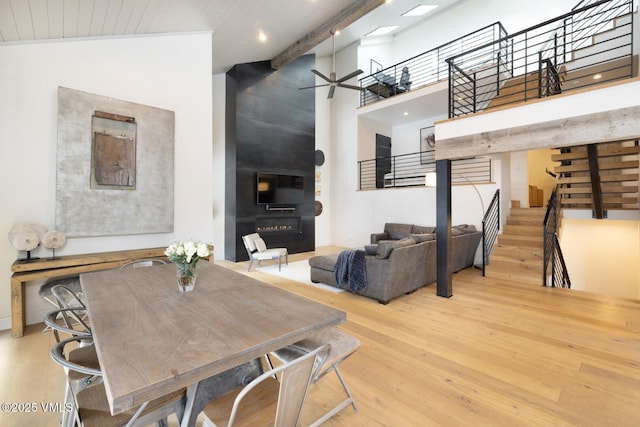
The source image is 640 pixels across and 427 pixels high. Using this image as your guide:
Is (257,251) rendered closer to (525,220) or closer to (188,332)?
(188,332)

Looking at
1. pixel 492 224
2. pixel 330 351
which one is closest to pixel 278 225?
pixel 492 224

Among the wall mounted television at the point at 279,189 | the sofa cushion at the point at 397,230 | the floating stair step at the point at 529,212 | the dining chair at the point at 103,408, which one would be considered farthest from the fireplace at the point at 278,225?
the dining chair at the point at 103,408

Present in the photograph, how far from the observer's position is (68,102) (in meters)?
3.25

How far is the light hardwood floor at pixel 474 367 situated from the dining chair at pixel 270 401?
64cm

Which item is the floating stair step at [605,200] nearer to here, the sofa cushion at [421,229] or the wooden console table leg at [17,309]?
the sofa cushion at [421,229]

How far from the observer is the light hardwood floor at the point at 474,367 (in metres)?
1.80

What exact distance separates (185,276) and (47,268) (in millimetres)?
2314

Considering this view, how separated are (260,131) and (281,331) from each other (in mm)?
6204

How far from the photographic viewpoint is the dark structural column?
4.07 metres

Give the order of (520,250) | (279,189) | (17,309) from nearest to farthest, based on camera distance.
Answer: (17,309) < (520,250) < (279,189)

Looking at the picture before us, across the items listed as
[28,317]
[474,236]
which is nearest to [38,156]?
[28,317]

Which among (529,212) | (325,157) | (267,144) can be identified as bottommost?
(529,212)

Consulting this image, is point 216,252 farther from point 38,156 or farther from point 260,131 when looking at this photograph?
point 38,156

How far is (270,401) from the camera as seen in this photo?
1345 millimetres
